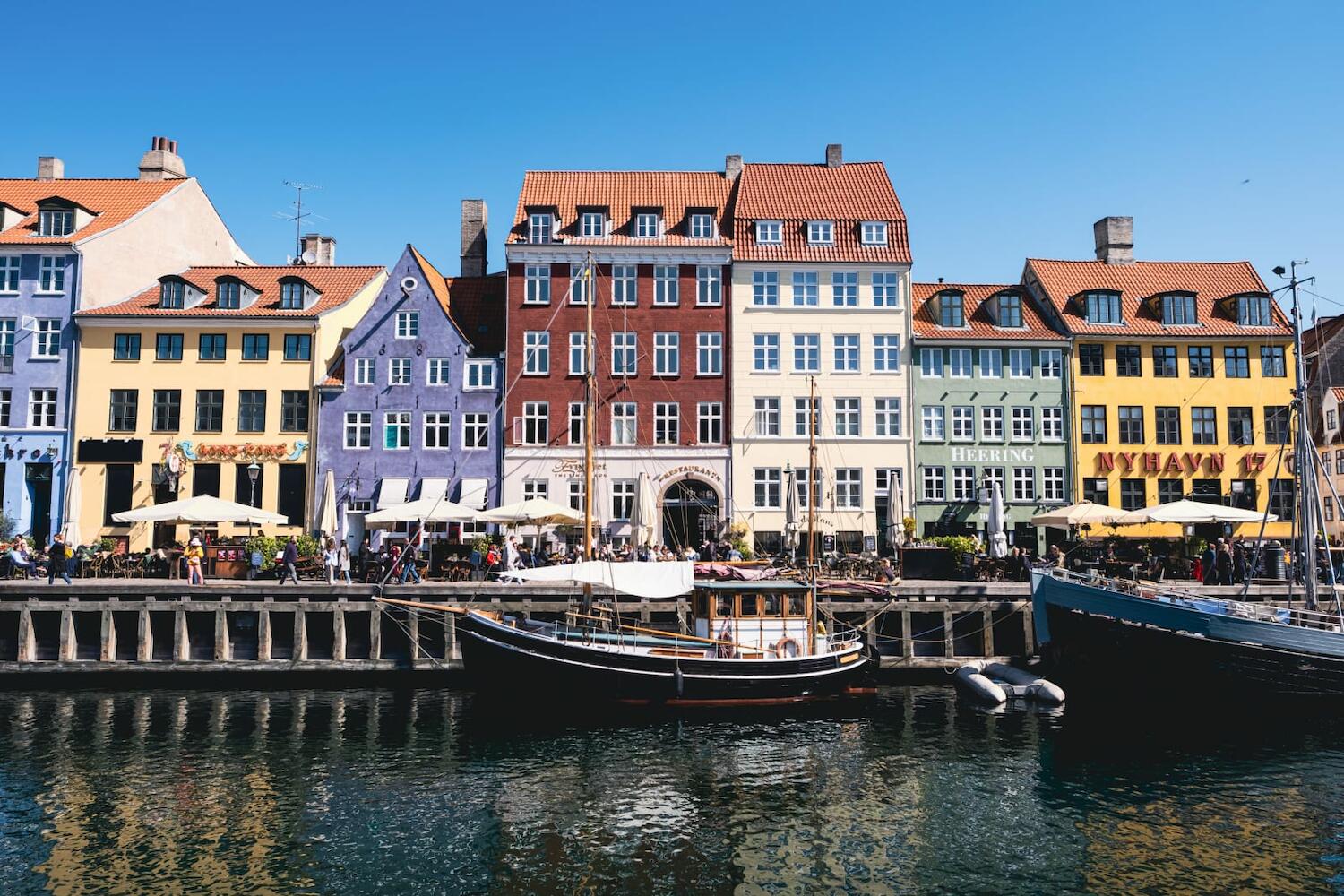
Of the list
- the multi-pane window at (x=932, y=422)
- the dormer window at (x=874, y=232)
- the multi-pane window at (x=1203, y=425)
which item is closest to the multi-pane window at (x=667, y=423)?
the multi-pane window at (x=932, y=422)

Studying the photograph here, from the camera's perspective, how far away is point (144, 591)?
105ft

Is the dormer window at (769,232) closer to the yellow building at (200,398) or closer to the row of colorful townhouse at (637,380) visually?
the row of colorful townhouse at (637,380)

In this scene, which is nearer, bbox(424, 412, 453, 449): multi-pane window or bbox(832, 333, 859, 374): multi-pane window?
bbox(424, 412, 453, 449): multi-pane window

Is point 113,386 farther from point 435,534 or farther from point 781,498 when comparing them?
point 781,498

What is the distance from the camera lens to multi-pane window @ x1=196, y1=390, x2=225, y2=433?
147ft

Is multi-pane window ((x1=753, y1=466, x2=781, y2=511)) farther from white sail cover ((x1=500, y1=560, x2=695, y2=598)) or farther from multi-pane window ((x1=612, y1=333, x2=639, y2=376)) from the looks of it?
white sail cover ((x1=500, y1=560, x2=695, y2=598))

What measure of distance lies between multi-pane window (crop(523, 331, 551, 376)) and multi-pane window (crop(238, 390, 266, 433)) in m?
11.6

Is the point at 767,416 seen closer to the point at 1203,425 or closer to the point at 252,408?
the point at 1203,425

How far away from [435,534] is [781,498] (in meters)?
14.9

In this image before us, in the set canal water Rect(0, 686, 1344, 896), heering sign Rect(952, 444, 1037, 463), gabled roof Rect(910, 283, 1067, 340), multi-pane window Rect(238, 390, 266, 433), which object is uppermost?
gabled roof Rect(910, 283, 1067, 340)

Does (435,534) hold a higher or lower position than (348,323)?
lower

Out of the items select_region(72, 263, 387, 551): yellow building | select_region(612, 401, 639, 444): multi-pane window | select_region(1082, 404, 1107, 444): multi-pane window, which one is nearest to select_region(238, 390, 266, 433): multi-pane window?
select_region(72, 263, 387, 551): yellow building

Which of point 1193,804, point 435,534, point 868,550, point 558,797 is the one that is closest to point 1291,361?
point 868,550

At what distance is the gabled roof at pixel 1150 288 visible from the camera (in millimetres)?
47438
